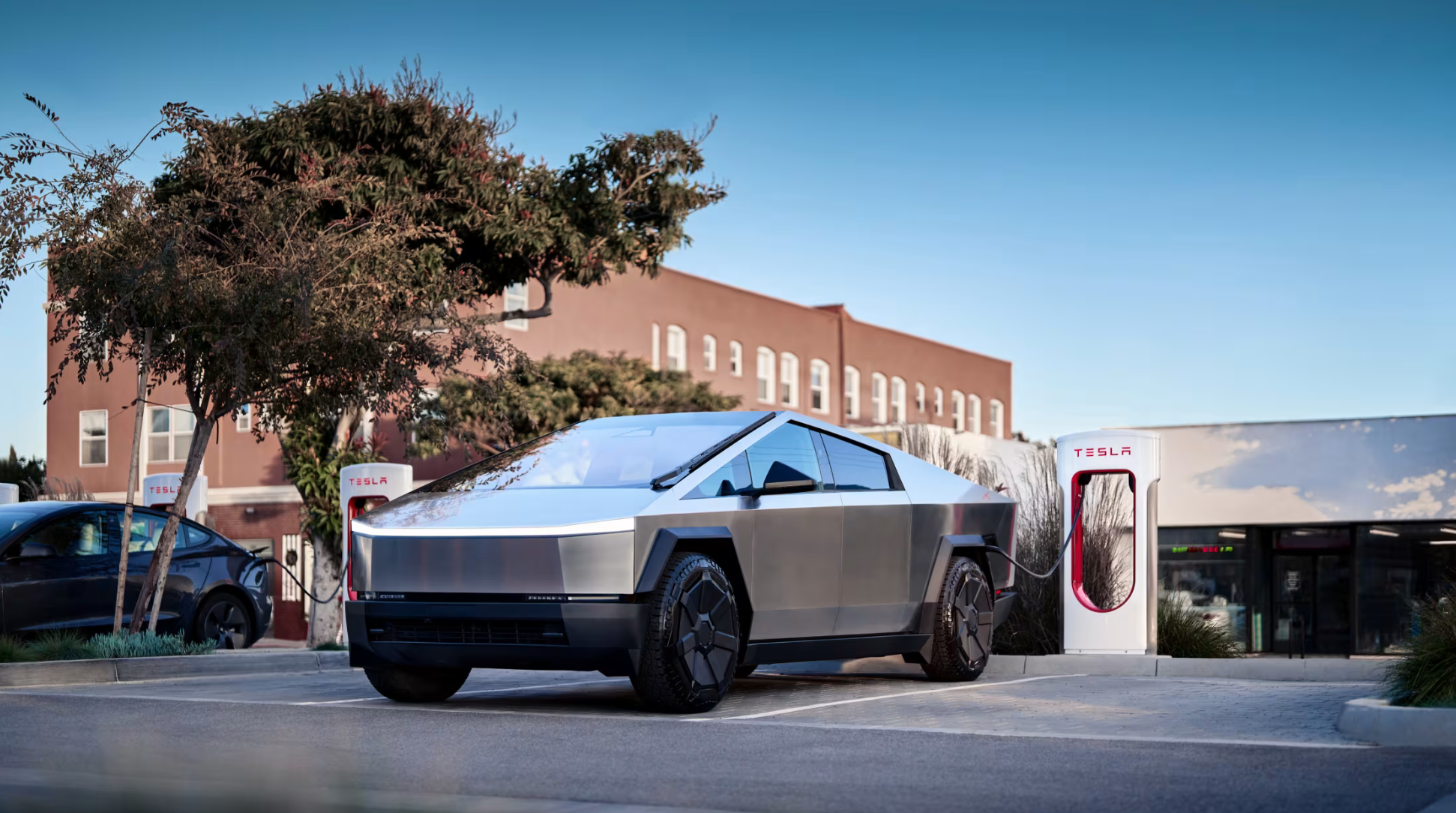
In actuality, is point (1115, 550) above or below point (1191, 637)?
above

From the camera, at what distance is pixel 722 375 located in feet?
166

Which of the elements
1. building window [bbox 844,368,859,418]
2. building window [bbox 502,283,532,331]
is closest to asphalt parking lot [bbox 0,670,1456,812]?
building window [bbox 502,283,532,331]

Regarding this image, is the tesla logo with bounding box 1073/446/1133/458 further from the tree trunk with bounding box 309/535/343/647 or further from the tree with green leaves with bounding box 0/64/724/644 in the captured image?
the tree trunk with bounding box 309/535/343/647

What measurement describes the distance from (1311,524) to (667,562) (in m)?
27.3

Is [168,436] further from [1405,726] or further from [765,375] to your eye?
[1405,726]

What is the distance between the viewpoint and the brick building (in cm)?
4184

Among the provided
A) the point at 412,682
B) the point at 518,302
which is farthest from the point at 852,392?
the point at 412,682

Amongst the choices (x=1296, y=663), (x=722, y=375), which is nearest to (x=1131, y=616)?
(x=1296, y=663)

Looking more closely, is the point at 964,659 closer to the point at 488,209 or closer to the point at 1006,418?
the point at 488,209

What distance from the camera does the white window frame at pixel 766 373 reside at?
172 ft

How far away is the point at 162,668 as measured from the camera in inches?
462

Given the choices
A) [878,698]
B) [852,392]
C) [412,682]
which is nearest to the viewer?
[412,682]

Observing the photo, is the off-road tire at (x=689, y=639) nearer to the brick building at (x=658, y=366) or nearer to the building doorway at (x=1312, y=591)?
the building doorway at (x=1312, y=591)

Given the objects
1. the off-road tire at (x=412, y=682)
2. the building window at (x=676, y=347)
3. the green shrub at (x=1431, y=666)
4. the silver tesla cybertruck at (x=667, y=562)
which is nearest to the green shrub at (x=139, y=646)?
the off-road tire at (x=412, y=682)
